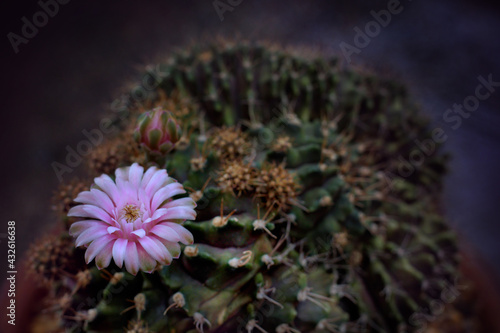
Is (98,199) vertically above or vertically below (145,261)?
above

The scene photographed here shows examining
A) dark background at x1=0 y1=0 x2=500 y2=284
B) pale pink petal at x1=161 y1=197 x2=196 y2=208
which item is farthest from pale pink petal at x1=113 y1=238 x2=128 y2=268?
dark background at x1=0 y1=0 x2=500 y2=284

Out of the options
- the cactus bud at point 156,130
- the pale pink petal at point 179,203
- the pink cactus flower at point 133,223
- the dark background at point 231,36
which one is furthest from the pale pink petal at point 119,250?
the dark background at point 231,36

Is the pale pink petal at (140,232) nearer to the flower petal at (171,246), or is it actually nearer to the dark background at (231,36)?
the flower petal at (171,246)

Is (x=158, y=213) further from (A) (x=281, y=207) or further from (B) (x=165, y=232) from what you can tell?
(A) (x=281, y=207)

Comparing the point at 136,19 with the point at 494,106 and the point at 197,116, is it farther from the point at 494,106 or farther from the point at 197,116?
the point at 494,106

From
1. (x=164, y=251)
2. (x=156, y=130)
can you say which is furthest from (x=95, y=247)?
(x=156, y=130)
